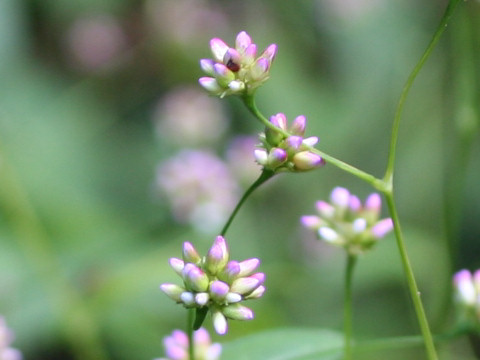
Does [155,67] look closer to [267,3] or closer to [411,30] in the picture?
[267,3]

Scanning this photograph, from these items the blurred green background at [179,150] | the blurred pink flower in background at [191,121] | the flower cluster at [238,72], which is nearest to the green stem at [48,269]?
the blurred green background at [179,150]

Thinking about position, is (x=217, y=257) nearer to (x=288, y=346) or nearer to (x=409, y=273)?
(x=409, y=273)

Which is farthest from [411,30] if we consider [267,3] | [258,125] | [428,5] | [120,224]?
[120,224]

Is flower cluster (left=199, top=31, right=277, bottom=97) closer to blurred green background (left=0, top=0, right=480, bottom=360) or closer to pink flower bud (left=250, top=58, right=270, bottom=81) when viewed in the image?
pink flower bud (left=250, top=58, right=270, bottom=81)

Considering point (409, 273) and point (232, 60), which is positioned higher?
point (232, 60)

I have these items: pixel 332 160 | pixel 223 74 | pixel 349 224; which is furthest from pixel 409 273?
pixel 223 74

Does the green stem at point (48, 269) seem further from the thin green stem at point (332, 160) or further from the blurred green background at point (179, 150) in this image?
the thin green stem at point (332, 160)
